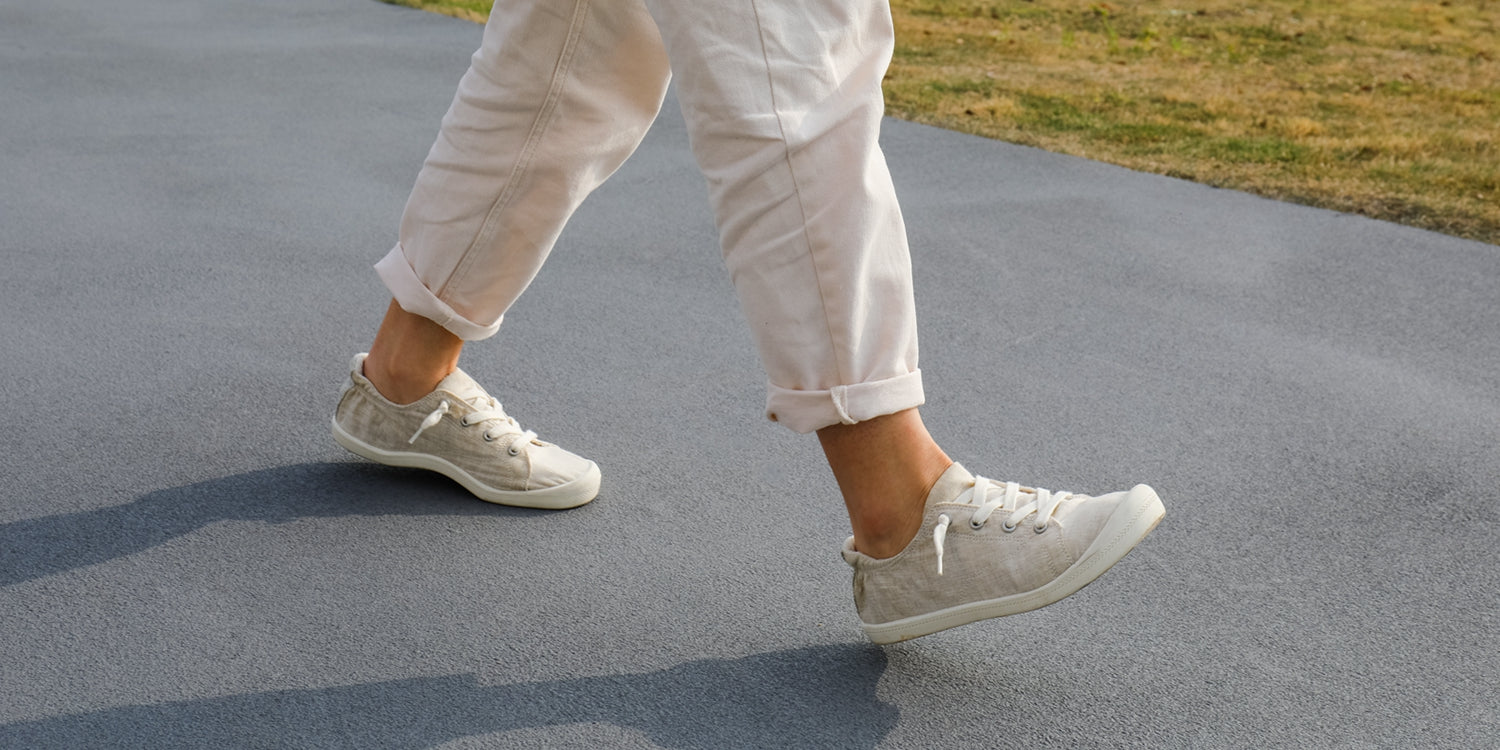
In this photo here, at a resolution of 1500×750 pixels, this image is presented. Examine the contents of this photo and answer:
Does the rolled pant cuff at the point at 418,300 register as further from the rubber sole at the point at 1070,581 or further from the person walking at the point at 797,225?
the rubber sole at the point at 1070,581

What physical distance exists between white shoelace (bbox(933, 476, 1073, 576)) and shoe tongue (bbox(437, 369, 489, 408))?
0.64 metres

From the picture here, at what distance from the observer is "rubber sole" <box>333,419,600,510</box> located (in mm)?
1640

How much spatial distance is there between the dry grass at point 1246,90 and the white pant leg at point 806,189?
2269 mm

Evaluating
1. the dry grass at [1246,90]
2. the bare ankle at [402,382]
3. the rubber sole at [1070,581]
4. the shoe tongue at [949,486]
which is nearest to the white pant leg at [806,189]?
the shoe tongue at [949,486]

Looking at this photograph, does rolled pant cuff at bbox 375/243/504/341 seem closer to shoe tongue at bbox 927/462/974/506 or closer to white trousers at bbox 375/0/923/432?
white trousers at bbox 375/0/923/432

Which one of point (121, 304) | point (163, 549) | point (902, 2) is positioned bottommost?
point (902, 2)

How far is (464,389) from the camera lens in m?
1.68

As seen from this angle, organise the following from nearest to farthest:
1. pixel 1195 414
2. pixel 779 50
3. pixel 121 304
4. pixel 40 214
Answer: pixel 779 50
pixel 1195 414
pixel 121 304
pixel 40 214

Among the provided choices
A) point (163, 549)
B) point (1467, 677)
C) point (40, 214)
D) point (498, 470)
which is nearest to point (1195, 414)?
point (1467, 677)

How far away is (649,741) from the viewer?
121 cm

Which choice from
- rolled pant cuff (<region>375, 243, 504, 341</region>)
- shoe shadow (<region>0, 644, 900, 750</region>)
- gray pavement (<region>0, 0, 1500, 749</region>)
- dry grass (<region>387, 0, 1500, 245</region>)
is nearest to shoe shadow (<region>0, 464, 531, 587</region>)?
gray pavement (<region>0, 0, 1500, 749</region>)

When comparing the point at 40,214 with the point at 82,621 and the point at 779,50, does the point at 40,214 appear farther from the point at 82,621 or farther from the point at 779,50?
the point at 779,50

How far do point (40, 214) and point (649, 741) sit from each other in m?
2.21

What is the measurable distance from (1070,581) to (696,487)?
0.58 m
